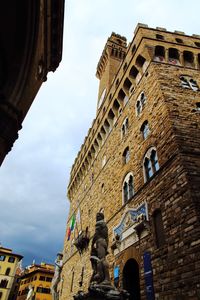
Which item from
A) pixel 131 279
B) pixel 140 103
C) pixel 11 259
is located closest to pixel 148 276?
pixel 131 279

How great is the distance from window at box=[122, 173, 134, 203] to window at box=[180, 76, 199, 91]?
14.7 ft

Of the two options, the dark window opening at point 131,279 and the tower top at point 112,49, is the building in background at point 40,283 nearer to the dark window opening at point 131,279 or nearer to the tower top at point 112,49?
the tower top at point 112,49

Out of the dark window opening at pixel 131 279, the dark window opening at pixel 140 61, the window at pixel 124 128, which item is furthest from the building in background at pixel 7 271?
the dark window opening at pixel 140 61

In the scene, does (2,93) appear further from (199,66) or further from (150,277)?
(199,66)

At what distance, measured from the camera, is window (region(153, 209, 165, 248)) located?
681cm

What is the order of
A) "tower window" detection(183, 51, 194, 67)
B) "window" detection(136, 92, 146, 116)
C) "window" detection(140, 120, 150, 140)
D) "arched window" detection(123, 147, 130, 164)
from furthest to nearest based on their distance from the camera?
"tower window" detection(183, 51, 194, 67), "arched window" detection(123, 147, 130, 164), "window" detection(136, 92, 146, 116), "window" detection(140, 120, 150, 140)

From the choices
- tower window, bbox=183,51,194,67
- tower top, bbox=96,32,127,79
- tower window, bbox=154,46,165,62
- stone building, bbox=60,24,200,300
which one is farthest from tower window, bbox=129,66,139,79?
tower top, bbox=96,32,127,79

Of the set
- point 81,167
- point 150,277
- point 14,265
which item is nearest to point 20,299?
point 14,265

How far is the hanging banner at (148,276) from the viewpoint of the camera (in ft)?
21.3

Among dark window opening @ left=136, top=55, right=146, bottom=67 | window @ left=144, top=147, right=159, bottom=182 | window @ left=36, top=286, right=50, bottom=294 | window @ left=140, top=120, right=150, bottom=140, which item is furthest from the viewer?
window @ left=36, top=286, right=50, bottom=294

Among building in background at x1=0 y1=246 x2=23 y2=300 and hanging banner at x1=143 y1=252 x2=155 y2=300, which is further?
building in background at x1=0 y1=246 x2=23 y2=300

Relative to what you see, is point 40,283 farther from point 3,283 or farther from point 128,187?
point 128,187

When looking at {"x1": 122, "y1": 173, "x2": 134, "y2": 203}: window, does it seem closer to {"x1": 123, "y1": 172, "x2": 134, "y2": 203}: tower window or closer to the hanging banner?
{"x1": 123, "y1": 172, "x2": 134, "y2": 203}: tower window

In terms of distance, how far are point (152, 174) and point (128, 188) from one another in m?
2.09
